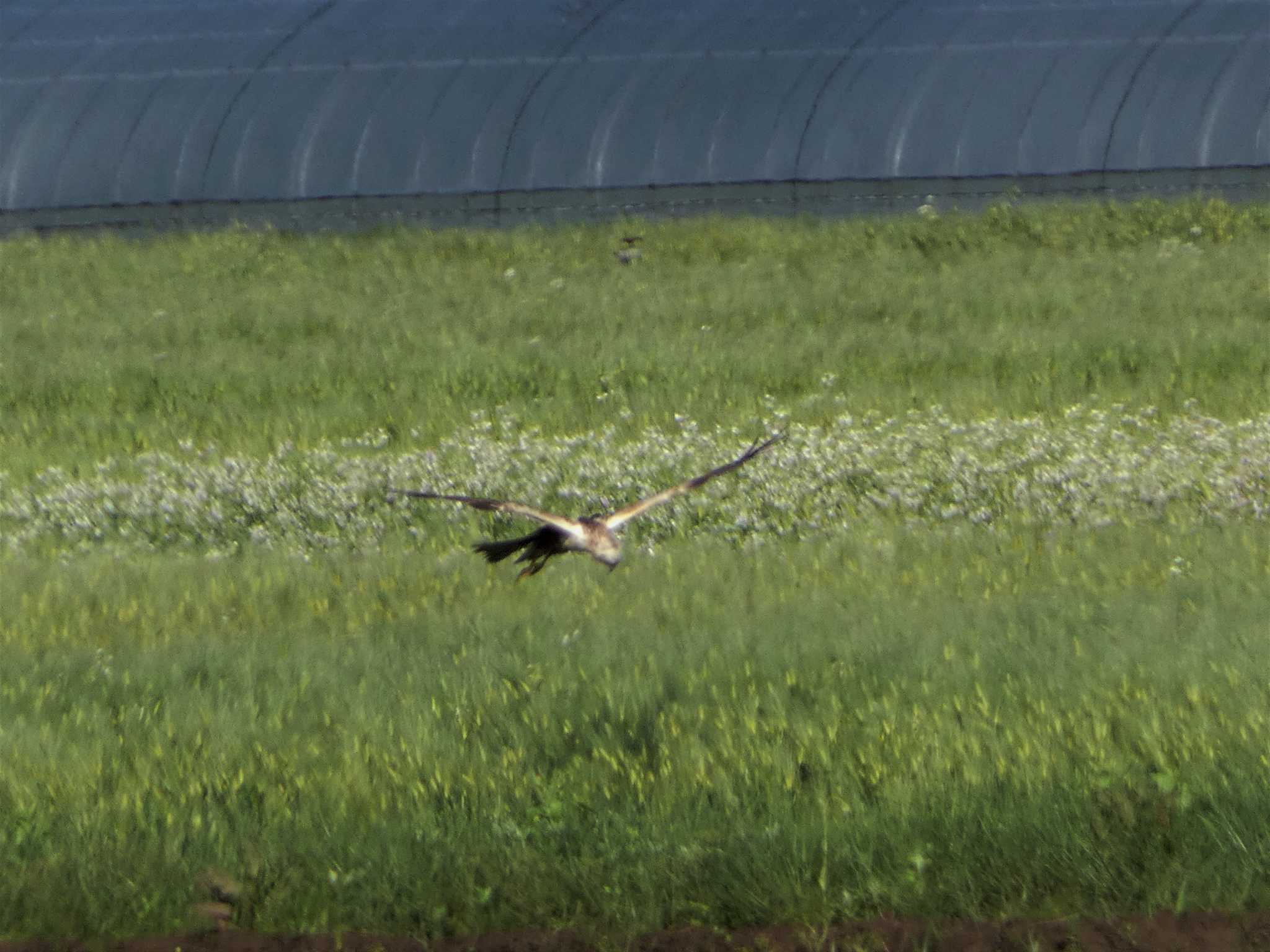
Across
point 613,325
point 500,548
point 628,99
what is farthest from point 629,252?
point 500,548

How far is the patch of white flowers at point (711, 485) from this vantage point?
10.9 m

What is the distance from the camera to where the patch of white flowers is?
1088cm

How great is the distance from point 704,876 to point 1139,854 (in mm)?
1229

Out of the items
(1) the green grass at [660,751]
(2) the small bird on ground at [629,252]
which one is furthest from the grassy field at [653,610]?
(2) the small bird on ground at [629,252]

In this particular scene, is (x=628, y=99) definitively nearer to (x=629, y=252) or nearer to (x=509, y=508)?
(x=629, y=252)

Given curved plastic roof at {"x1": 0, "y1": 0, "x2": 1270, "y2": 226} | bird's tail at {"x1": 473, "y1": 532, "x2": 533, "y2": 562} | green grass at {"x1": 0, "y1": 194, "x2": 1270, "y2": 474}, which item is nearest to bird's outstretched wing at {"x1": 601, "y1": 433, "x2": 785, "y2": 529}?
bird's tail at {"x1": 473, "y1": 532, "x2": 533, "y2": 562}

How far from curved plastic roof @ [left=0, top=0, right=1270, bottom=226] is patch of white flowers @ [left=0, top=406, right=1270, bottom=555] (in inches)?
433

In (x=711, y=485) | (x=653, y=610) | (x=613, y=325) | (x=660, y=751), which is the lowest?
(x=613, y=325)

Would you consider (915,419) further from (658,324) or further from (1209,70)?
(1209,70)

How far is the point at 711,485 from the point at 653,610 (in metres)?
3.35

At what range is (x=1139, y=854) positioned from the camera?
16.9ft

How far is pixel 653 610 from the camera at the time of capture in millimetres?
8359

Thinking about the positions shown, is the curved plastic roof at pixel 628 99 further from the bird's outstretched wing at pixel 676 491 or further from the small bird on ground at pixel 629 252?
the bird's outstretched wing at pixel 676 491

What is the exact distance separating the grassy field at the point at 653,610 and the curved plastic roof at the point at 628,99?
4744 mm
